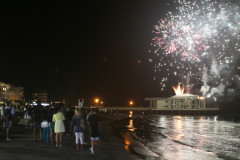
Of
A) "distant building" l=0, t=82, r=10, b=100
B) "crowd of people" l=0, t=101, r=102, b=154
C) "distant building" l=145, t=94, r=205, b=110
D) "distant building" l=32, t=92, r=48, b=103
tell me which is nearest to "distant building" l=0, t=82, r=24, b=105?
"distant building" l=0, t=82, r=10, b=100

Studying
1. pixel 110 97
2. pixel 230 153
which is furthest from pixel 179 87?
pixel 230 153

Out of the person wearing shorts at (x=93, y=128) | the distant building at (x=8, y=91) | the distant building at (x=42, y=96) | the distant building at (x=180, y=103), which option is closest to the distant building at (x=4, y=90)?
the distant building at (x=8, y=91)

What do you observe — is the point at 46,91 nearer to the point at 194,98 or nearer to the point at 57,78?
the point at 57,78

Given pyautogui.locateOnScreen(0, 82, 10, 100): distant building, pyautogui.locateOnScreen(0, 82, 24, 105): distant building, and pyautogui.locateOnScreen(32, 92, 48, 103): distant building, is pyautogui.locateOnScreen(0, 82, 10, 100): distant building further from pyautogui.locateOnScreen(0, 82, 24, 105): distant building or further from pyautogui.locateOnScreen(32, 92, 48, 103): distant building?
pyautogui.locateOnScreen(32, 92, 48, 103): distant building

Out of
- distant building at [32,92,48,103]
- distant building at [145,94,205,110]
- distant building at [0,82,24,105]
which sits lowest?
distant building at [145,94,205,110]

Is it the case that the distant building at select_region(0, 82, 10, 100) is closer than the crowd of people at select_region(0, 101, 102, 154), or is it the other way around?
the crowd of people at select_region(0, 101, 102, 154)

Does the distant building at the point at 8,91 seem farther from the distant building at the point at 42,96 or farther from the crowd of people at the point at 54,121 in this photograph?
the crowd of people at the point at 54,121

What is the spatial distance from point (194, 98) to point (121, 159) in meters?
89.7

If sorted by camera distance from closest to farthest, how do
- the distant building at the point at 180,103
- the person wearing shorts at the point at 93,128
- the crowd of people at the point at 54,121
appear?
1. the person wearing shorts at the point at 93,128
2. the crowd of people at the point at 54,121
3. the distant building at the point at 180,103

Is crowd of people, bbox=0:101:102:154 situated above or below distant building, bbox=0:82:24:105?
below

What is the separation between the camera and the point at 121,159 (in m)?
11.9

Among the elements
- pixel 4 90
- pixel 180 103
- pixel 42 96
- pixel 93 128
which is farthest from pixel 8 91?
pixel 93 128

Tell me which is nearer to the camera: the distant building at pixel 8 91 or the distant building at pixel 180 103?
the distant building at pixel 180 103

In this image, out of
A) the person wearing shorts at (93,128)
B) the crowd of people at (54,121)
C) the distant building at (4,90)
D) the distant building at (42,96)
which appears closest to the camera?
the person wearing shorts at (93,128)
